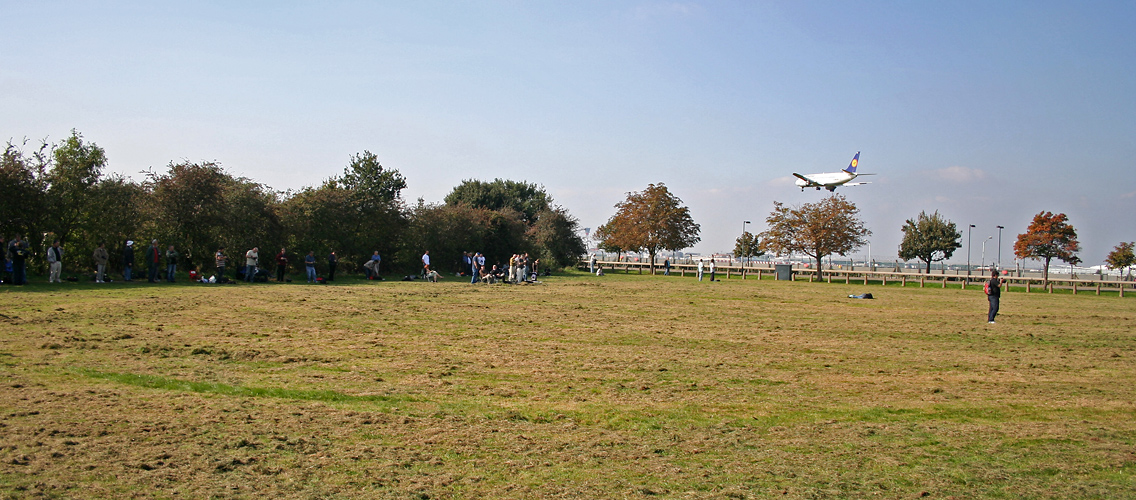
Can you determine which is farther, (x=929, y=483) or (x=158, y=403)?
(x=158, y=403)

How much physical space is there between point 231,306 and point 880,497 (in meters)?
16.3

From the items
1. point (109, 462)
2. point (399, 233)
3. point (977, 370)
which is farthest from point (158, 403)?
point (399, 233)

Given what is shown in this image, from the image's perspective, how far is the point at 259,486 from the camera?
510 centimetres

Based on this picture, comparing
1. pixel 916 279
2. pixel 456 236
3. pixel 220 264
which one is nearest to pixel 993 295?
pixel 220 264

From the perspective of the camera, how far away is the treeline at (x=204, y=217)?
1035 inches

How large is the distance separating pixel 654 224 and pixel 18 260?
145 ft

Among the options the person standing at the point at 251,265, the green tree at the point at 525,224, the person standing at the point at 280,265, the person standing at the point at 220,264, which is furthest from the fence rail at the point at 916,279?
the person standing at the point at 220,264

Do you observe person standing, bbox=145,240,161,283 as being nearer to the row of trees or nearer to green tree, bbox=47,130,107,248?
green tree, bbox=47,130,107,248

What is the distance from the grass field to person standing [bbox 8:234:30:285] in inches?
331

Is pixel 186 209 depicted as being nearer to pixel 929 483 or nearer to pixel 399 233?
pixel 399 233

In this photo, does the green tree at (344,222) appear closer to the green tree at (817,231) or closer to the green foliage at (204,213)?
the green foliage at (204,213)

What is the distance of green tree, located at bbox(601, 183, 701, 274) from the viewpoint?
195ft

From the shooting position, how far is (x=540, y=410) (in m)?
7.79

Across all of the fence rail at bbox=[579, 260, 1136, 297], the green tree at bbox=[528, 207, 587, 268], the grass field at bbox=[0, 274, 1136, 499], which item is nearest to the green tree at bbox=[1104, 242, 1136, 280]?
the fence rail at bbox=[579, 260, 1136, 297]
